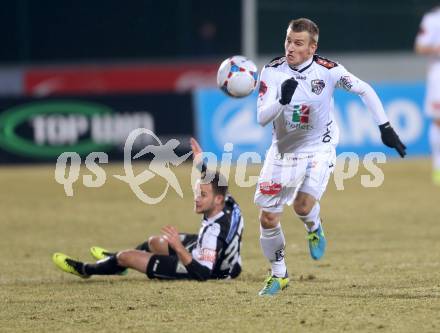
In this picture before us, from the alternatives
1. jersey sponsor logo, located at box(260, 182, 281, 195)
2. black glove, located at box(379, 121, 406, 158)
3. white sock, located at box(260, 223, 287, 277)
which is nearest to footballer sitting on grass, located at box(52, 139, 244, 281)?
white sock, located at box(260, 223, 287, 277)

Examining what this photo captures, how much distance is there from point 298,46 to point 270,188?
49.9 inches

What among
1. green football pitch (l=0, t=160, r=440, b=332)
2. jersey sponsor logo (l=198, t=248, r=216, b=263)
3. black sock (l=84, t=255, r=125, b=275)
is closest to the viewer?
green football pitch (l=0, t=160, r=440, b=332)

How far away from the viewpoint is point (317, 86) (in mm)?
9734

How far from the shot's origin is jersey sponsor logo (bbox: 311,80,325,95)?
9.73 metres

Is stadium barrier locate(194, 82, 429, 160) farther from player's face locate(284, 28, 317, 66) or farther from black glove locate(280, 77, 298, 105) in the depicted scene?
black glove locate(280, 77, 298, 105)

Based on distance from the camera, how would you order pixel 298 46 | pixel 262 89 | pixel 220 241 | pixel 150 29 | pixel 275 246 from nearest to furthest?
pixel 262 89 < pixel 298 46 < pixel 275 246 < pixel 220 241 < pixel 150 29

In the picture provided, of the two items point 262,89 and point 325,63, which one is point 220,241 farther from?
point 325,63

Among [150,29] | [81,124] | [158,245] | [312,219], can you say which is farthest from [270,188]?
[150,29]

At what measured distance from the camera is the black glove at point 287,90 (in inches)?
348

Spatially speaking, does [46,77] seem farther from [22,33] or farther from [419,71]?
[419,71]

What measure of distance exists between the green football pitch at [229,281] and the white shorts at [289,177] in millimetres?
835

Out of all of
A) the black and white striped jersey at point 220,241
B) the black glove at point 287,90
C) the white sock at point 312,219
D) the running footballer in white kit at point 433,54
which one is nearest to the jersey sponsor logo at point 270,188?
the white sock at point 312,219

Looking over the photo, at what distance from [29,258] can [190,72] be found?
16.9 meters

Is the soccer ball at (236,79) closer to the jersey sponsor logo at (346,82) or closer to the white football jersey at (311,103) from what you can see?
the white football jersey at (311,103)
